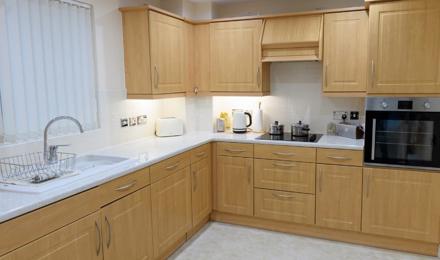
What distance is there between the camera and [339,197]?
3176mm

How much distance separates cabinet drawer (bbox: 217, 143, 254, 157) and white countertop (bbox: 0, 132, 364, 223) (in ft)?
0.17

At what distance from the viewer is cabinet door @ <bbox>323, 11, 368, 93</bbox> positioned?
126 inches

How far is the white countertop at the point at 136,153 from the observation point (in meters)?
1.69

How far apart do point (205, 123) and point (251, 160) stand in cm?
78

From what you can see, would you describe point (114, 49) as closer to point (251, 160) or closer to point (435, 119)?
point (251, 160)

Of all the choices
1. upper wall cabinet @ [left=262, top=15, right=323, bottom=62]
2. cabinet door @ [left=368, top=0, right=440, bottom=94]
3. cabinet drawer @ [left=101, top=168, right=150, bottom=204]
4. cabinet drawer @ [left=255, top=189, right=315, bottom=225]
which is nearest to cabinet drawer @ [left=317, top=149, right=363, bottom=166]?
cabinet drawer @ [left=255, top=189, right=315, bottom=225]

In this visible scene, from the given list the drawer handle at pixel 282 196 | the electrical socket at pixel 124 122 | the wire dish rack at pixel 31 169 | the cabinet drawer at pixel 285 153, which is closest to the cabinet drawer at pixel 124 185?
the wire dish rack at pixel 31 169

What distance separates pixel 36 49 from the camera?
2.44 m

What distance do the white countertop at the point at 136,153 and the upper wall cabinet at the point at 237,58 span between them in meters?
0.52

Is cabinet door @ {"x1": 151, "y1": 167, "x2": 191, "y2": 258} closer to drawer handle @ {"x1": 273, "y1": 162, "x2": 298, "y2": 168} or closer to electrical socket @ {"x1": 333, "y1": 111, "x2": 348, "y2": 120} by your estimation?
drawer handle @ {"x1": 273, "y1": 162, "x2": 298, "y2": 168}

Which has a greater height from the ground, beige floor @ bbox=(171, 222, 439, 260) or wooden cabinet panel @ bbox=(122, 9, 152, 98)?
wooden cabinet panel @ bbox=(122, 9, 152, 98)

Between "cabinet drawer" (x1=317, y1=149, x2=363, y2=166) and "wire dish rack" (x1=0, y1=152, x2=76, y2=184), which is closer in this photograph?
"wire dish rack" (x1=0, y1=152, x2=76, y2=184)

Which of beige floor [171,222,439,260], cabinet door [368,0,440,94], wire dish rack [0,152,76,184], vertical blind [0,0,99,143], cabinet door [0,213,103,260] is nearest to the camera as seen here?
cabinet door [0,213,103,260]

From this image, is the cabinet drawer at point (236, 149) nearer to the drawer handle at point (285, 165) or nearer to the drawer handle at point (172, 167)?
the drawer handle at point (285, 165)
